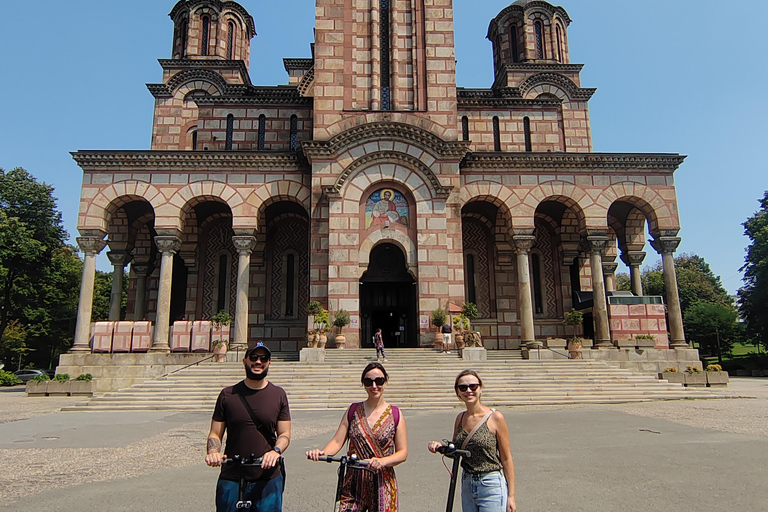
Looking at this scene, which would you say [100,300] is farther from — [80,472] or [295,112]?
[80,472]

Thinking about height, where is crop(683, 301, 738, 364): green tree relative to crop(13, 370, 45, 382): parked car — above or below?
above

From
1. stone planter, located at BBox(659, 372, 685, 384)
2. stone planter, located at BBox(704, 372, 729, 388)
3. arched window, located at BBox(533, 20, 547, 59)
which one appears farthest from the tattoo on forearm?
arched window, located at BBox(533, 20, 547, 59)

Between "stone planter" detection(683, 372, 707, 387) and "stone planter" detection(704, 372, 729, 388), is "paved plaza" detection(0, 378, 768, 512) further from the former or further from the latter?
"stone planter" detection(704, 372, 729, 388)

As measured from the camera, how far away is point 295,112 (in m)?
29.5

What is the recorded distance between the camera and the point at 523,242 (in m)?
24.0

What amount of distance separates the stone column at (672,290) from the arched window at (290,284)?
57.2 ft

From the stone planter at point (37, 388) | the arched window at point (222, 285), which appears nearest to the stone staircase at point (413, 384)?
the stone planter at point (37, 388)

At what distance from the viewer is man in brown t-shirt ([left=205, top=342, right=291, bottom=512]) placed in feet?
13.0

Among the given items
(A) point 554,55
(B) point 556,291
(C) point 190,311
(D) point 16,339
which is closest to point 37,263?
(D) point 16,339

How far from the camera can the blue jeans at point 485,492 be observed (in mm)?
3881

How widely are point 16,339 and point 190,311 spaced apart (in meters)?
22.8

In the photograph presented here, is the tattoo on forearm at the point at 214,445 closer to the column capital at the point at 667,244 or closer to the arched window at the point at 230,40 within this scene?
the column capital at the point at 667,244

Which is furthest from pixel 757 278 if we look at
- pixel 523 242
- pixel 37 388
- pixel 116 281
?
pixel 37 388

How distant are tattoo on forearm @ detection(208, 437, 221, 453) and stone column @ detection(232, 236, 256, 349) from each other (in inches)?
736
